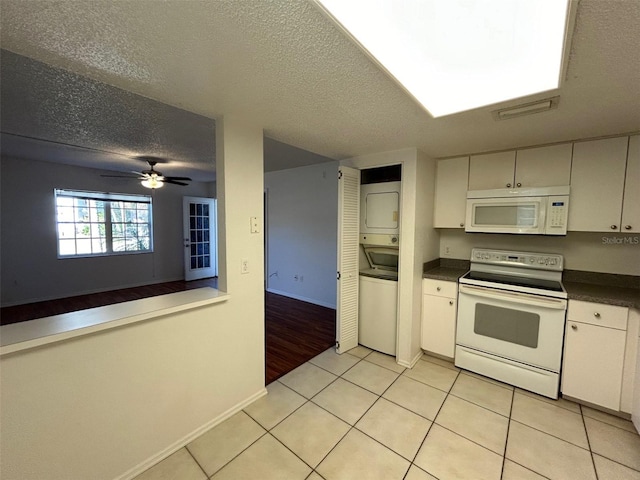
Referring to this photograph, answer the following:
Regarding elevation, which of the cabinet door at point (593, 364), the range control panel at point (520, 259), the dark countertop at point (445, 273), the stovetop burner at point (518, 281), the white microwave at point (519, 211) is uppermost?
the white microwave at point (519, 211)

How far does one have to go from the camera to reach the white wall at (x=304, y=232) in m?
4.28

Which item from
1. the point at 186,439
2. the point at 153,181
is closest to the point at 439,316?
the point at 186,439

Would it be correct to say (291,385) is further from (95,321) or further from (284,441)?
(95,321)

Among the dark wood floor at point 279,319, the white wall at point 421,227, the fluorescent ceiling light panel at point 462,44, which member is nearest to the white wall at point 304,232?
the dark wood floor at point 279,319

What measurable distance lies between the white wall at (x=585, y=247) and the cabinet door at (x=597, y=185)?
30 cm

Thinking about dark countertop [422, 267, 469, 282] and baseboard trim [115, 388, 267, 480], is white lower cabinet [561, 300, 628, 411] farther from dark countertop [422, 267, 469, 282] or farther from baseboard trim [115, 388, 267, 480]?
baseboard trim [115, 388, 267, 480]

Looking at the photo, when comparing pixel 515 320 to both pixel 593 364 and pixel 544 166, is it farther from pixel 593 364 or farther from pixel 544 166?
pixel 544 166

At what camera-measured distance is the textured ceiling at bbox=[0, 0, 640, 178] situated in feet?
3.02

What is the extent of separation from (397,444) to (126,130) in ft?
12.2

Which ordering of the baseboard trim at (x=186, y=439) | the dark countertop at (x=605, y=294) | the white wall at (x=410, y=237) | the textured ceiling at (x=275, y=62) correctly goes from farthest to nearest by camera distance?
the white wall at (x=410, y=237), the dark countertop at (x=605, y=294), the baseboard trim at (x=186, y=439), the textured ceiling at (x=275, y=62)

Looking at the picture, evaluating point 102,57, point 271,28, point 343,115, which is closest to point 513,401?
point 343,115

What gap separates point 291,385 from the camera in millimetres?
2322

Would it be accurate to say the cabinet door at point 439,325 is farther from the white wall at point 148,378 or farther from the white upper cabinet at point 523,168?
the white wall at point 148,378

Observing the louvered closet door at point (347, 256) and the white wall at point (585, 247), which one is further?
the louvered closet door at point (347, 256)
